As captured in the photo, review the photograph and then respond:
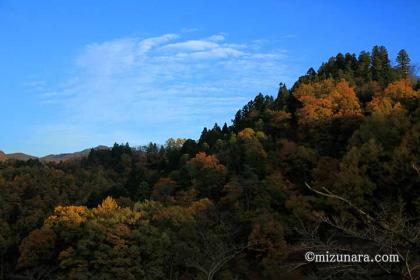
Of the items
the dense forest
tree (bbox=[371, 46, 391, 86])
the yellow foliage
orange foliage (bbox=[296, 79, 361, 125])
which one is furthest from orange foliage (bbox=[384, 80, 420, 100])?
the yellow foliage

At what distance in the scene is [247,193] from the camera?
62.4 m

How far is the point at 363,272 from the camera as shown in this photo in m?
Answer: 5.49

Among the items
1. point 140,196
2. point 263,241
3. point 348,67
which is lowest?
point 263,241

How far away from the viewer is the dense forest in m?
50.1

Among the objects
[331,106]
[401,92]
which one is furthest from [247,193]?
[401,92]

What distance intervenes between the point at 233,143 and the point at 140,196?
15.4m

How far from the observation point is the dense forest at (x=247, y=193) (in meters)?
50.1

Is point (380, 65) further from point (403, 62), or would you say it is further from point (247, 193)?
point (247, 193)

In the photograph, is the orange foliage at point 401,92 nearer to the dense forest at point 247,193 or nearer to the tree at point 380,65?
the dense forest at point 247,193

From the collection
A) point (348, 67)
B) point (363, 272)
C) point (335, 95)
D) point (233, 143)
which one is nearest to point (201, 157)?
point (233, 143)

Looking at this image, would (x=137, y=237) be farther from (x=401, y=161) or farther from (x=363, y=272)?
(x=363, y=272)

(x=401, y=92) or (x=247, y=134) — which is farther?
(x=247, y=134)

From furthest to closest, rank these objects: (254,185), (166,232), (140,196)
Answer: (140,196), (254,185), (166,232)

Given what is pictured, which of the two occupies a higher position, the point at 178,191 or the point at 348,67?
the point at 348,67
